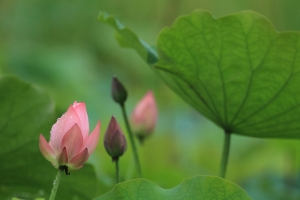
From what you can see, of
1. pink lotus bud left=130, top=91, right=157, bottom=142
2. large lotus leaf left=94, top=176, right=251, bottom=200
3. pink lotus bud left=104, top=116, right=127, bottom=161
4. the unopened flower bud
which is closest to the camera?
large lotus leaf left=94, top=176, right=251, bottom=200

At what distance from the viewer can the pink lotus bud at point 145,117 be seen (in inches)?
34.3

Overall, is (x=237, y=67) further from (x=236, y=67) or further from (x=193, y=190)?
(x=193, y=190)

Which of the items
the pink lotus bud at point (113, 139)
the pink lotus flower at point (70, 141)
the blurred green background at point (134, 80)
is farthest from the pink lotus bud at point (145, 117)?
the pink lotus flower at point (70, 141)

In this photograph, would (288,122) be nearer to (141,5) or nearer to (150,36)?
(150,36)

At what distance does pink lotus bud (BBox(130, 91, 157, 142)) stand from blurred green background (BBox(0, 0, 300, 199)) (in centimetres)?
8

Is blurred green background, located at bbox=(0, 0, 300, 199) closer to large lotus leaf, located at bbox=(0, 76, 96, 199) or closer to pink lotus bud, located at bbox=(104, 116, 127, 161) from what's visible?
large lotus leaf, located at bbox=(0, 76, 96, 199)

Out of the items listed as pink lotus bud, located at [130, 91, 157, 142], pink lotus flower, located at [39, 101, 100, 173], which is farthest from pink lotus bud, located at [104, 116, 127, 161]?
pink lotus bud, located at [130, 91, 157, 142]

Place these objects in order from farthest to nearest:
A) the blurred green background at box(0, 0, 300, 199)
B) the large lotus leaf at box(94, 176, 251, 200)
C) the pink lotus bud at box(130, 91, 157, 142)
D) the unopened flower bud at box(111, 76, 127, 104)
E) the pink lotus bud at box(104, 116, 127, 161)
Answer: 1. the blurred green background at box(0, 0, 300, 199)
2. the pink lotus bud at box(130, 91, 157, 142)
3. the unopened flower bud at box(111, 76, 127, 104)
4. the pink lotus bud at box(104, 116, 127, 161)
5. the large lotus leaf at box(94, 176, 251, 200)

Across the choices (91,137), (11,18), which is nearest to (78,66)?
(11,18)

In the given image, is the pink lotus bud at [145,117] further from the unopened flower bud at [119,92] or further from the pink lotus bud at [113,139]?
the pink lotus bud at [113,139]

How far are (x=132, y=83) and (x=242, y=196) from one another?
2.17 m

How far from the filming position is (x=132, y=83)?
2.68m

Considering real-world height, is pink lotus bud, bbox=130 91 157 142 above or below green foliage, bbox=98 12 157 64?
below

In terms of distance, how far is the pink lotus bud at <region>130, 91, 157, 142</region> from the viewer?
0.87 meters
